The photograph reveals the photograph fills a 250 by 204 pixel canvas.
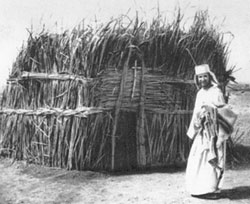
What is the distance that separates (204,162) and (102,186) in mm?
1694

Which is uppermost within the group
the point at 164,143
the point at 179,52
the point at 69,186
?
the point at 179,52

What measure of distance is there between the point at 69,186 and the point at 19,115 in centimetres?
222

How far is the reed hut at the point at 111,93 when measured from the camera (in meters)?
6.58

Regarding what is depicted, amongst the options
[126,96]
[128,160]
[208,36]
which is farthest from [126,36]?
[128,160]

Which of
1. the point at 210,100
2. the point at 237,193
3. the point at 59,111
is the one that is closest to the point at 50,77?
the point at 59,111

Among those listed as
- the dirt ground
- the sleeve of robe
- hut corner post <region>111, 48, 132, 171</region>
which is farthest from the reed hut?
the sleeve of robe

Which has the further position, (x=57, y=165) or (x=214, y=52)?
(x=214, y=52)

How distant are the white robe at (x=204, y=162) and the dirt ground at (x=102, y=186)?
0.60ft

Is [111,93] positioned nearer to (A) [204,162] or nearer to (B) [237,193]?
(A) [204,162]

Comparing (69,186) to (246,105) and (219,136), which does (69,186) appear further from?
(246,105)

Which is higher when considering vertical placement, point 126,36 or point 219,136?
point 126,36

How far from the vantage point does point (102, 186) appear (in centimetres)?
599

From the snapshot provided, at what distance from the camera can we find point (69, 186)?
5996 millimetres

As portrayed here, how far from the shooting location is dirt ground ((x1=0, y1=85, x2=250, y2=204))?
530cm
